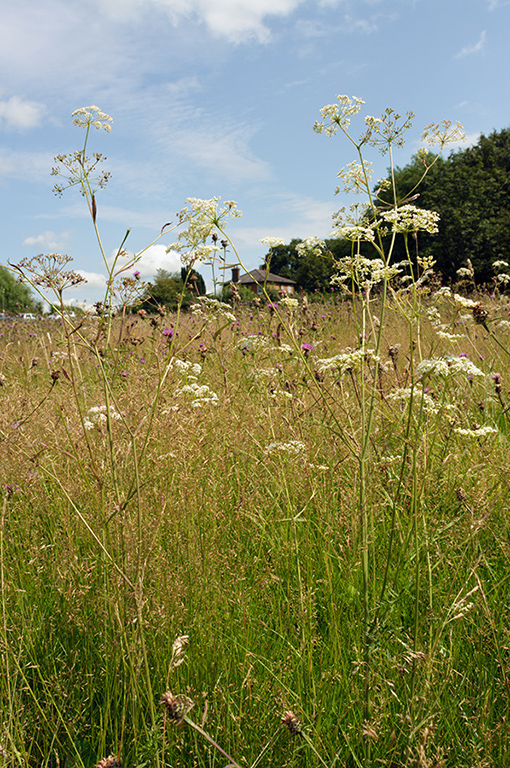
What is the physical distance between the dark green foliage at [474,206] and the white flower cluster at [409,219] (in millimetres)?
34160

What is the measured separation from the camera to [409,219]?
5.85ft

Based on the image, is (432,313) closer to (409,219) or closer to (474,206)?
(409,219)

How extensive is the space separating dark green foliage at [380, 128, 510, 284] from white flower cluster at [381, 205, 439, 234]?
34160mm

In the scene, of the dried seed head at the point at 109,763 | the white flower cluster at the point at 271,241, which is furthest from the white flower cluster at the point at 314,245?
the dried seed head at the point at 109,763

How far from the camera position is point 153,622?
158cm

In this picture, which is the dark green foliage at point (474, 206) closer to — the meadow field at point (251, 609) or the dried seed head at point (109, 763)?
the meadow field at point (251, 609)

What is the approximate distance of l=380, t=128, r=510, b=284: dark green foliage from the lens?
34.0 m

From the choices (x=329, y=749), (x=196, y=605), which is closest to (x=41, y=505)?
(x=196, y=605)

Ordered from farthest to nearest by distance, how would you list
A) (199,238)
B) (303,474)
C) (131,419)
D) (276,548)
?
(131,419) < (303,474) < (276,548) < (199,238)

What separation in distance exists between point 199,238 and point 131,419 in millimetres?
1004

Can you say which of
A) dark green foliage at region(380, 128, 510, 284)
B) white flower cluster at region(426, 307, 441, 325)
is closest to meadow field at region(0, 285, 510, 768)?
white flower cluster at region(426, 307, 441, 325)

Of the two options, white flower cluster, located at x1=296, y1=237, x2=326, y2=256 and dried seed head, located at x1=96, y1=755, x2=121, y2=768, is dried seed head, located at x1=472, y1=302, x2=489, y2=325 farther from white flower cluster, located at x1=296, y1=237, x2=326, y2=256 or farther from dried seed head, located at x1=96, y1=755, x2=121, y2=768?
dried seed head, located at x1=96, y1=755, x2=121, y2=768

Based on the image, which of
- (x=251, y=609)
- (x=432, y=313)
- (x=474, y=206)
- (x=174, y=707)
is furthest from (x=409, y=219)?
(x=474, y=206)

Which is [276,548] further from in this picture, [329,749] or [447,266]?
[447,266]
